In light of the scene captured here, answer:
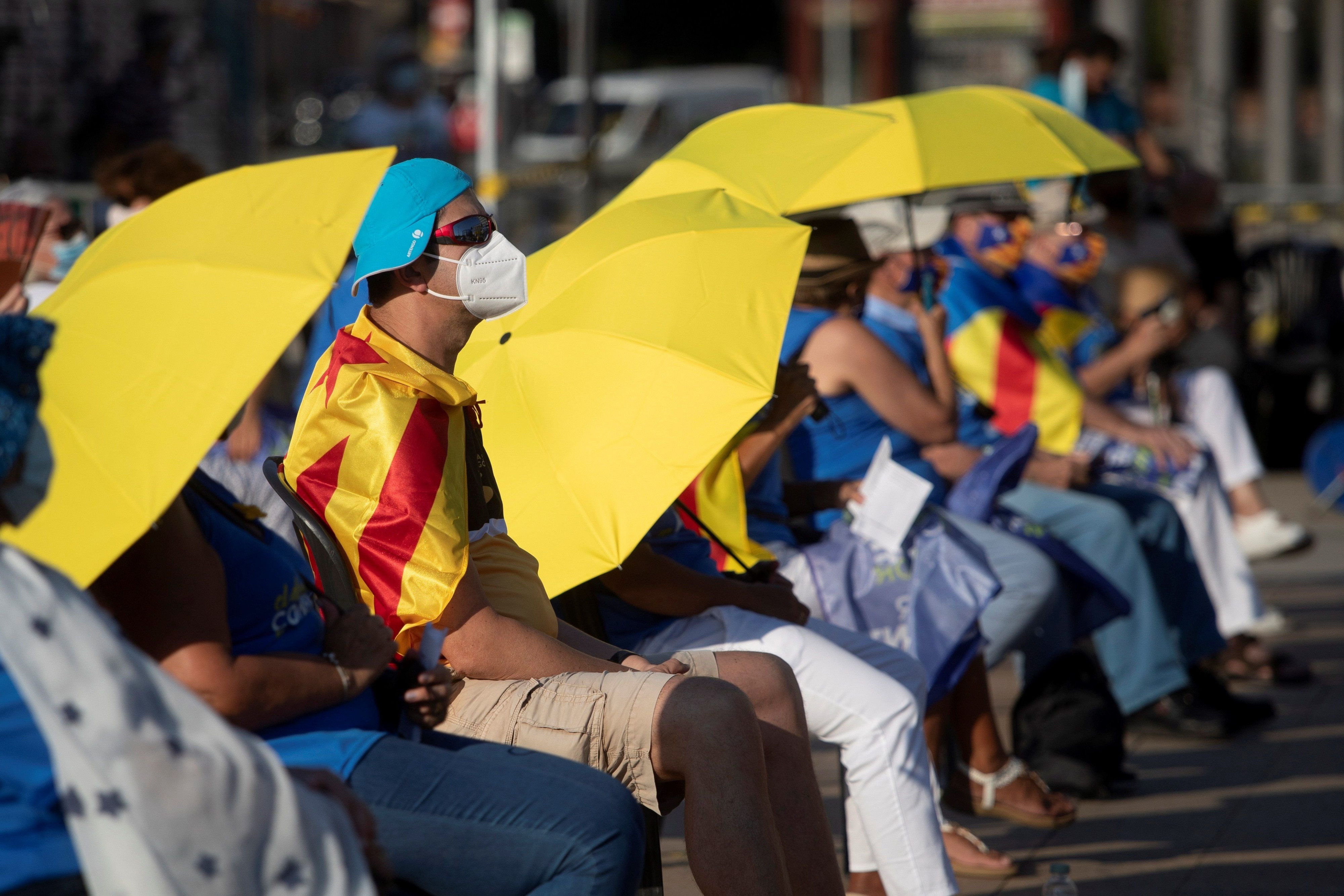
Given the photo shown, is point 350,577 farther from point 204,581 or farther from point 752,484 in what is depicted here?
point 752,484

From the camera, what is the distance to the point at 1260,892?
3.95 m

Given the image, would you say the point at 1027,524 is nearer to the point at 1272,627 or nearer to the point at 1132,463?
the point at 1132,463

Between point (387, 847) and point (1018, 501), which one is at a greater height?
point (387, 847)

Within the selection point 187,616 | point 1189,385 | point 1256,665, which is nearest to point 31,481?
point 187,616

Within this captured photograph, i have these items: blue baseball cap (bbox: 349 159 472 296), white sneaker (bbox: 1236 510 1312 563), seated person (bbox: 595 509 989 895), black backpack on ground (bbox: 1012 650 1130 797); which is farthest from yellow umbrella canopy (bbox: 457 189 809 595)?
white sneaker (bbox: 1236 510 1312 563)

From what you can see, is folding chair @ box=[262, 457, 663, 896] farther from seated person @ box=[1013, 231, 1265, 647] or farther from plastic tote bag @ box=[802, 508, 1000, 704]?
seated person @ box=[1013, 231, 1265, 647]

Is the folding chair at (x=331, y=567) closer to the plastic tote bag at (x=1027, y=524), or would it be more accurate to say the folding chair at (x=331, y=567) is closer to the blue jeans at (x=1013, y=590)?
the blue jeans at (x=1013, y=590)

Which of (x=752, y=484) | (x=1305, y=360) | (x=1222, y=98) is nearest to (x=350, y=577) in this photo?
(x=752, y=484)

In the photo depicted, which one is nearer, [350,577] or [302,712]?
[302,712]

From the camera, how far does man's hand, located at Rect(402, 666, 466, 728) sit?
2516mm

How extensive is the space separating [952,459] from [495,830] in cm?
262

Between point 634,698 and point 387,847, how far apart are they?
1.85 ft

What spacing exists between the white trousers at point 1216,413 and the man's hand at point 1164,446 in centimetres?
111

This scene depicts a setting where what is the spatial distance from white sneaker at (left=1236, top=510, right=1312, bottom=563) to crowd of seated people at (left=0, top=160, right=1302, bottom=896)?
1.54 metres
